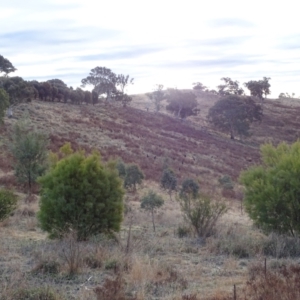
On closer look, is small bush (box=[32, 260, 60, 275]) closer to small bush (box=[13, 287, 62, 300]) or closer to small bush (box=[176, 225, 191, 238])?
small bush (box=[13, 287, 62, 300])

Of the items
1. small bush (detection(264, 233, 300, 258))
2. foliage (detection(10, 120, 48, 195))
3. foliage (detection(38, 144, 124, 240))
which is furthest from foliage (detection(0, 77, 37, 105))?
small bush (detection(264, 233, 300, 258))

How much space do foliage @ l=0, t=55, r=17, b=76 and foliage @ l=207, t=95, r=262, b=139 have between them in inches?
1129

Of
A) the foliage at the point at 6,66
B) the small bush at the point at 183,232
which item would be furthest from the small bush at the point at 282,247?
the foliage at the point at 6,66

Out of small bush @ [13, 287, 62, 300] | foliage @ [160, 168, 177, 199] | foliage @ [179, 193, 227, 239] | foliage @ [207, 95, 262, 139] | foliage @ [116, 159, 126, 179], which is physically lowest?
foliage @ [160, 168, 177, 199]

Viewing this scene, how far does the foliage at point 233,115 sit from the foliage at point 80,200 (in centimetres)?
5426

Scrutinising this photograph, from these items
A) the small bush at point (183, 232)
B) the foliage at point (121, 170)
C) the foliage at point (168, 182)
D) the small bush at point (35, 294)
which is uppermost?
the small bush at point (35, 294)

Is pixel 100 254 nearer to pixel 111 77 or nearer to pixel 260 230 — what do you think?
pixel 260 230

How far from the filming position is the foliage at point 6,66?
5522 cm

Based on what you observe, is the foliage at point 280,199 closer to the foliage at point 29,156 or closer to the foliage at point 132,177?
the foliage at point 29,156

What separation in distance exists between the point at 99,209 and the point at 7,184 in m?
14.0

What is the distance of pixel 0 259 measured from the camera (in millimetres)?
8859

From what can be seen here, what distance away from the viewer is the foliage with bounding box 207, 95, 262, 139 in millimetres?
65438

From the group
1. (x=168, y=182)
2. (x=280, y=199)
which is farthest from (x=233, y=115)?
(x=280, y=199)

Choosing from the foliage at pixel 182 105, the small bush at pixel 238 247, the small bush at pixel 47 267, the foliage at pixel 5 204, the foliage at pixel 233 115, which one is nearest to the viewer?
the small bush at pixel 47 267
